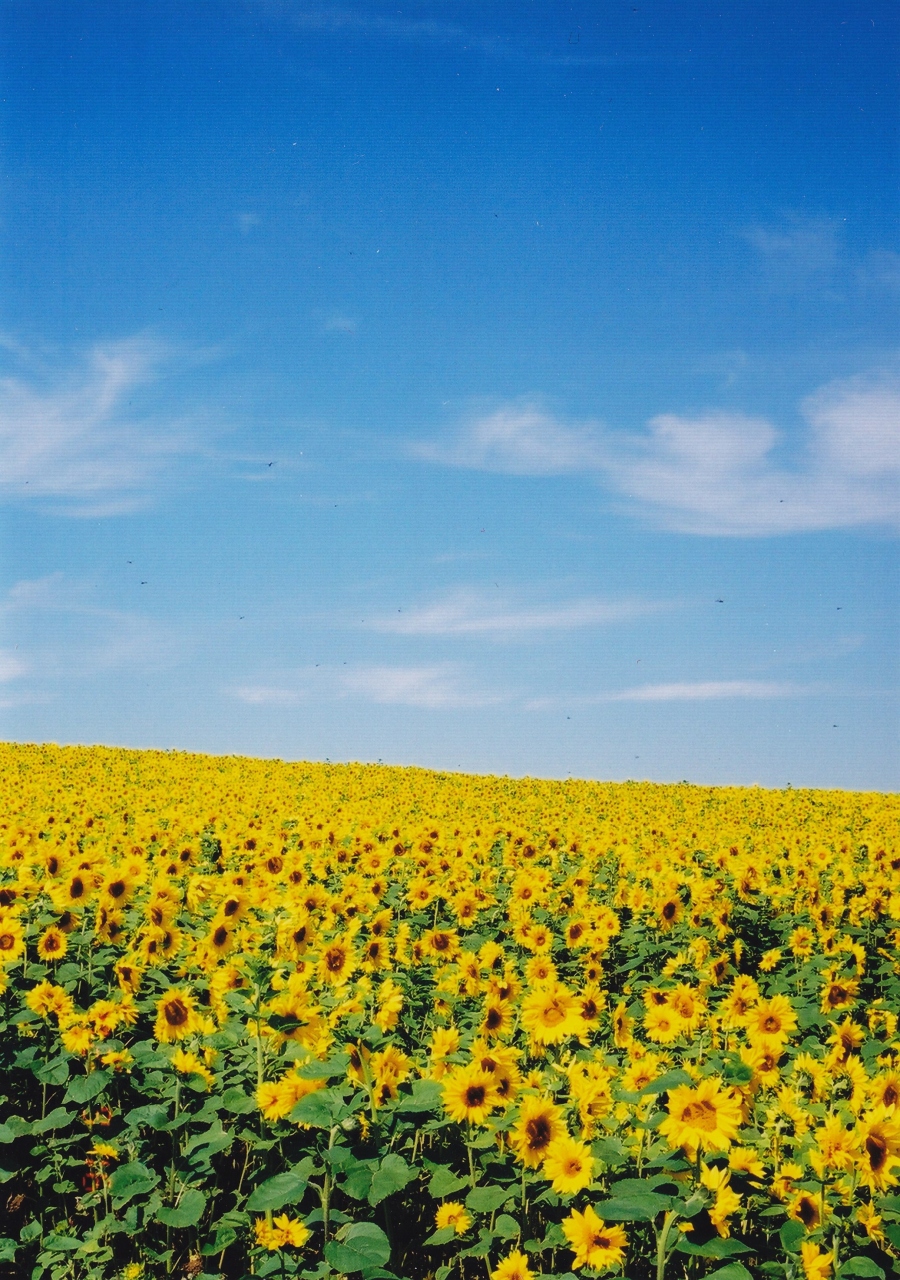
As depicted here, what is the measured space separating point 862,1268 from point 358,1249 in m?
1.83

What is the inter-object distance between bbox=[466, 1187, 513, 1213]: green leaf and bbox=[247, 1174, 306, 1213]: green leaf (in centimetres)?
70

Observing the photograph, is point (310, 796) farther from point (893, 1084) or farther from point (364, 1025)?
point (893, 1084)

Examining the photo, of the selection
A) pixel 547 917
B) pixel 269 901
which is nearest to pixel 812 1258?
pixel 269 901

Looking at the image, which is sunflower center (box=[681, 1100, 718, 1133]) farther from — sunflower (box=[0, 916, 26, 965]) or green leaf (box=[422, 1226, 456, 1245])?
sunflower (box=[0, 916, 26, 965])

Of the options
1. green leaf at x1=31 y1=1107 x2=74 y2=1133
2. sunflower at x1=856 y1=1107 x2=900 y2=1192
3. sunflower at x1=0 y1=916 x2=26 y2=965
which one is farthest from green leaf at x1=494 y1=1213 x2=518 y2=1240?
sunflower at x1=0 y1=916 x2=26 y2=965

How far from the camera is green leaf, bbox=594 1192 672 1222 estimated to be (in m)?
3.06

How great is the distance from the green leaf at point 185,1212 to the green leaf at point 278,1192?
56 centimetres

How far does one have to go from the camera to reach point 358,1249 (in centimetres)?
334

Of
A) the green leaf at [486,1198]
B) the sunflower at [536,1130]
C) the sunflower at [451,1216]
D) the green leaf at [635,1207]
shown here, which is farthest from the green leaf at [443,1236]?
the green leaf at [635,1207]

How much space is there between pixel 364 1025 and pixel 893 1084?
2.64 metres

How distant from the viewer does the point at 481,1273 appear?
4359 mm

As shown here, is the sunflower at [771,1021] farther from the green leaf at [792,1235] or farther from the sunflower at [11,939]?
the sunflower at [11,939]

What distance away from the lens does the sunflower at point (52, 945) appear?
20.6 feet

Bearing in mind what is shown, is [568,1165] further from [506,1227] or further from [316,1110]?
[316,1110]
